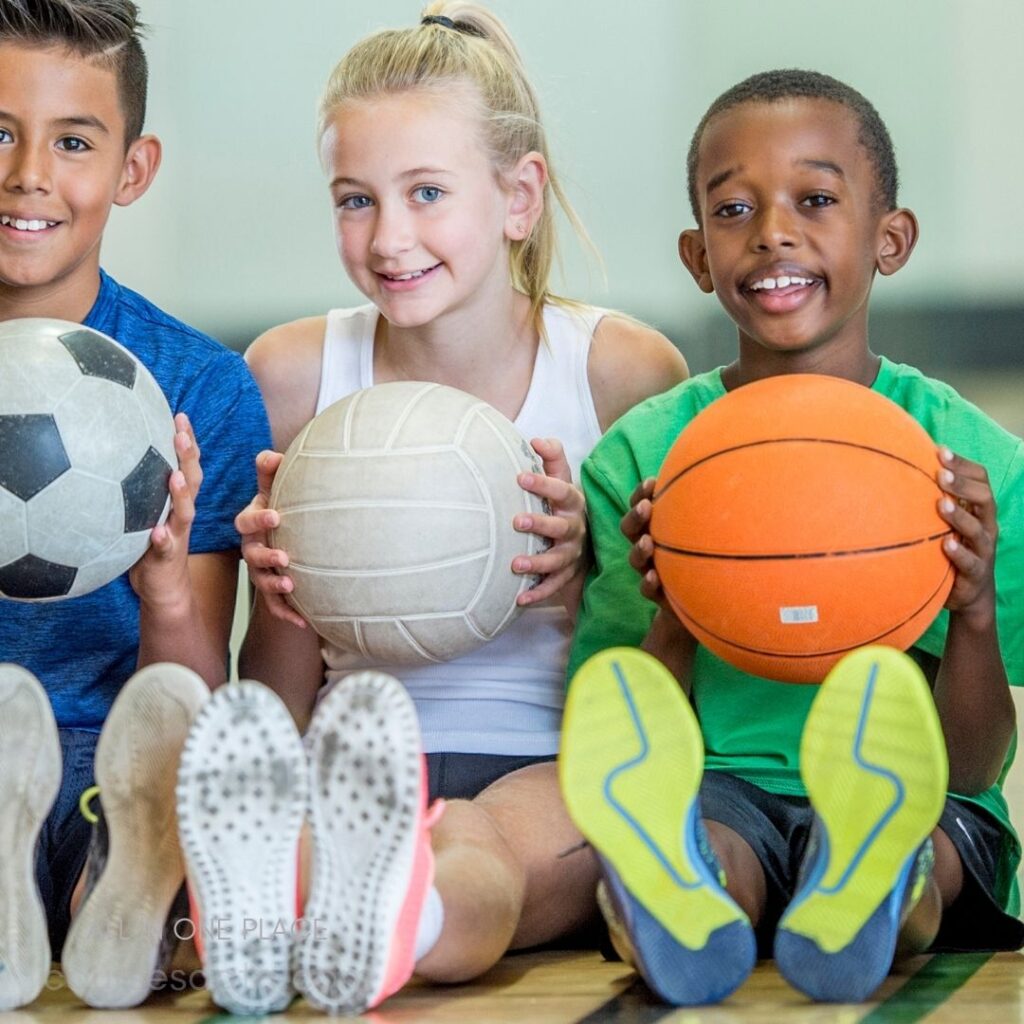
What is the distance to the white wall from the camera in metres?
6.79

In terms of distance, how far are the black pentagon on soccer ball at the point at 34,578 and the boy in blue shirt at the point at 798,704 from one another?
2.03 ft

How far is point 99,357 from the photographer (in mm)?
1817

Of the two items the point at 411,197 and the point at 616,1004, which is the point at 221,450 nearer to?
the point at 411,197

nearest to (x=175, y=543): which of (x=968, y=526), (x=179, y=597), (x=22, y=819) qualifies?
(x=179, y=597)

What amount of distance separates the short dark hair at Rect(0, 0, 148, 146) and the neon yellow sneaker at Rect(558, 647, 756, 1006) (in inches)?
45.3

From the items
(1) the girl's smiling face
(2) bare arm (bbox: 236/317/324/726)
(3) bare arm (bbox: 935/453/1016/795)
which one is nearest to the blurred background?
(2) bare arm (bbox: 236/317/324/726)

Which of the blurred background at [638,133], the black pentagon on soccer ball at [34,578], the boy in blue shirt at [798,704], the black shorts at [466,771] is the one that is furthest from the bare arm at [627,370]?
the blurred background at [638,133]

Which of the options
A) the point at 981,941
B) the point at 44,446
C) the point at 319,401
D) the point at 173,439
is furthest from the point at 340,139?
the point at 981,941

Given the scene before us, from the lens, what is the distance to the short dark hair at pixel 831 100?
6.86 feet

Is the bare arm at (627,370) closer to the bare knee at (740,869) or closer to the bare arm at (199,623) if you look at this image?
the bare arm at (199,623)

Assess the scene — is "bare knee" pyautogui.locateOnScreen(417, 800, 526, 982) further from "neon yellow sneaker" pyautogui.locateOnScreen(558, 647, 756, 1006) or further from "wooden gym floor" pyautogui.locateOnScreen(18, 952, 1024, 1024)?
"neon yellow sneaker" pyautogui.locateOnScreen(558, 647, 756, 1006)

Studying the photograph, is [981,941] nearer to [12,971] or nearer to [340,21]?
[12,971]

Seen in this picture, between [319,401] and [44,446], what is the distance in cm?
64

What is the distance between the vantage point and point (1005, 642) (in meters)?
1.99
